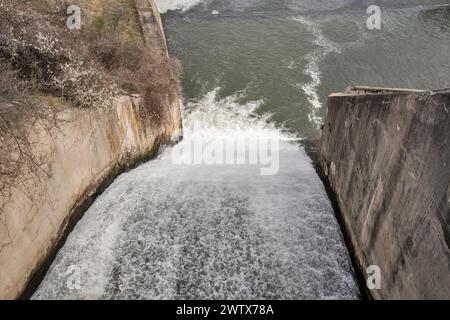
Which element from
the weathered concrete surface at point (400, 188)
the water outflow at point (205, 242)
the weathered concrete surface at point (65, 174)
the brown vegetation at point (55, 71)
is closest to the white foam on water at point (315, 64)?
the water outflow at point (205, 242)

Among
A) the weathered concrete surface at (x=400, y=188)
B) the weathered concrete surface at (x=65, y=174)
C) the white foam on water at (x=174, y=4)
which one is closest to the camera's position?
the weathered concrete surface at (x=400, y=188)

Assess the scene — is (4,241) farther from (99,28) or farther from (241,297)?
(99,28)

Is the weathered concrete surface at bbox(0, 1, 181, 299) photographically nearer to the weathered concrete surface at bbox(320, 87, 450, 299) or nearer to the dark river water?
the dark river water

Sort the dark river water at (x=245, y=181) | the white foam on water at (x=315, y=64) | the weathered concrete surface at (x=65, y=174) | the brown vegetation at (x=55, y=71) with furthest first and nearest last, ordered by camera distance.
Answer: the white foam on water at (x=315, y=64) → the dark river water at (x=245, y=181) → the brown vegetation at (x=55, y=71) → the weathered concrete surface at (x=65, y=174)

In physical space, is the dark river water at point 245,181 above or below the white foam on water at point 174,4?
below

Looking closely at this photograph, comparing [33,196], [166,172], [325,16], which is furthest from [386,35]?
[33,196]

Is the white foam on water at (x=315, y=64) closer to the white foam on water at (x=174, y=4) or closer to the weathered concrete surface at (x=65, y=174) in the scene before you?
the white foam on water at (x=174, y=4)
